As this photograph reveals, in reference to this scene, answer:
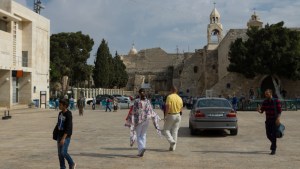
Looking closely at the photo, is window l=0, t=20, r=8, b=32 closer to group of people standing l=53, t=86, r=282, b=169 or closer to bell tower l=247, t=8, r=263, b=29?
group of people standing l=53, t=86, r=282, b=169

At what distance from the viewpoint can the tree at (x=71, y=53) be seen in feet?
203

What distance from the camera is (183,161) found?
369 inches

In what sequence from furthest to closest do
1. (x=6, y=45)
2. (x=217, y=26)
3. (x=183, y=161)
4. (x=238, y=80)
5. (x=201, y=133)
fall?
(x=217, y=26)
(x=238, y=80)
(x=6, y=45)
(x=201, y=133)
(x=183, y=161)

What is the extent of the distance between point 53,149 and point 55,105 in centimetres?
2848

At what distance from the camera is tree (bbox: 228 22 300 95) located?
45688 mm

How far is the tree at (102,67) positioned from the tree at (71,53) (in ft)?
12.1

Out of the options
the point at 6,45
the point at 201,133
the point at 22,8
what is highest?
the point at 22,8

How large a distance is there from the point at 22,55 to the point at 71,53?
25.2m

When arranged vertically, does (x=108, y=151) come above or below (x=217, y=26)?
below

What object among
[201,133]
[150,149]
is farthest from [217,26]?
[150,149]

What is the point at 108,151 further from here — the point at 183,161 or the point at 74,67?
the point at 74,67

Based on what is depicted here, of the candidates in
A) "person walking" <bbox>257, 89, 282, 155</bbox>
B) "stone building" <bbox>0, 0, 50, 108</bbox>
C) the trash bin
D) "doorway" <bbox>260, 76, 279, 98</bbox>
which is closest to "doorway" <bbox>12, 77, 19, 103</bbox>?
"stone building" <bbox>0, 0, 50, 108</bbox>

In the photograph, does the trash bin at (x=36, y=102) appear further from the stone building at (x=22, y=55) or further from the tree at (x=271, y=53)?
the tree at (x=271, y=53)

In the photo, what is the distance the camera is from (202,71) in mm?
72438
